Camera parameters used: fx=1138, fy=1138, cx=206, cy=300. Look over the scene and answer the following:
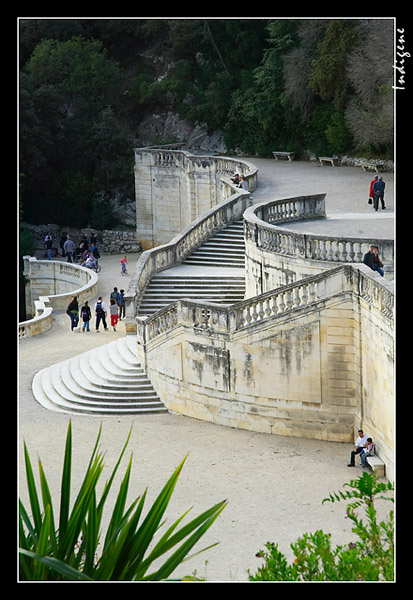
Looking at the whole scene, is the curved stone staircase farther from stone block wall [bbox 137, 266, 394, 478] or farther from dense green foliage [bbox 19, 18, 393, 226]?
dense green foliage [bbox 19, 18, 393, 226]

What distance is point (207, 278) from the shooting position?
31953mm

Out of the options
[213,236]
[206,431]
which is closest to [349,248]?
[206,431]

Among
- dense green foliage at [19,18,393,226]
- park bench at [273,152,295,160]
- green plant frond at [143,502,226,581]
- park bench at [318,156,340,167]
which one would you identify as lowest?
green plant frond at [143,502,226,581]

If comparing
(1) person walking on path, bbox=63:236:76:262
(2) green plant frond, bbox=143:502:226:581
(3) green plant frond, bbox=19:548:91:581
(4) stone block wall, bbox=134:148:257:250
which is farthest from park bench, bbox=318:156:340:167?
(3) green plant frond, bbox=19:548:91:581

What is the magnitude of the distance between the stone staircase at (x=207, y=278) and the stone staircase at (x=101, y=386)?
2316 millimetres

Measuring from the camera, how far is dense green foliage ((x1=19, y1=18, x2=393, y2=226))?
49.0 meters

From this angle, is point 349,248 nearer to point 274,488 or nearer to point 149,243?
point 274,488

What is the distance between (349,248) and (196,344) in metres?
4.01

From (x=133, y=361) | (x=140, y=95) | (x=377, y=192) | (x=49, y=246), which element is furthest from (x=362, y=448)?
(x=140, y=95)

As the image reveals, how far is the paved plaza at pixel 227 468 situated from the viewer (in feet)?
64.4

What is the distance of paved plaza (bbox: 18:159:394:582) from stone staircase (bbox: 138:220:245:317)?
3.07 meters

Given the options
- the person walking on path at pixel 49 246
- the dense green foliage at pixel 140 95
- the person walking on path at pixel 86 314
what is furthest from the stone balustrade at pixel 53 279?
the dense green foliage at pixel 140 95

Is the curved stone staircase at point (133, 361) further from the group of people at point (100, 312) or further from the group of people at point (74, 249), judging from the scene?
the group of people at point (74, 249)

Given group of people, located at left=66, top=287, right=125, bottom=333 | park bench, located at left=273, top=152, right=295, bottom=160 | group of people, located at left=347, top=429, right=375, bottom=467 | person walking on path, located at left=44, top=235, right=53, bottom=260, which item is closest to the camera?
group of people, located at left=347, top=429, right=375, bottom=467
